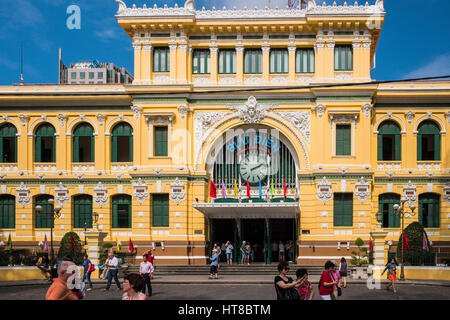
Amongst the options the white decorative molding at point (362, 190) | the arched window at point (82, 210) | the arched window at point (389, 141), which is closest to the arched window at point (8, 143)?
the arched window at point (82, 210)

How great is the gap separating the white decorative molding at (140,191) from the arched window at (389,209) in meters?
16.6

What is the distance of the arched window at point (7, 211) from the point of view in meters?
42.5

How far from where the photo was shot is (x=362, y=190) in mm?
38406

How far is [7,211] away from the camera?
140ft

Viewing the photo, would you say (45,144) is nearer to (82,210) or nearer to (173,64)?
(82,210)

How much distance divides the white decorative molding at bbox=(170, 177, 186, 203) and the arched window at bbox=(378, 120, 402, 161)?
1432 cm

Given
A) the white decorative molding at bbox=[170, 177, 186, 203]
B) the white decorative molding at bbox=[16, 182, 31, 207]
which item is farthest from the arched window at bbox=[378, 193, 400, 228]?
the white decorative molding at bbox=[16, 182, 31, 207]

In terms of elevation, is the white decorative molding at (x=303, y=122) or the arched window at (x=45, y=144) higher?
the white decorative molding at (x=303, y=122)

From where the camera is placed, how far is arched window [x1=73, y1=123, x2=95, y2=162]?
42625mm

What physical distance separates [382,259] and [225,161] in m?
13.2

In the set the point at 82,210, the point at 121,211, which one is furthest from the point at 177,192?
the point at 82,210

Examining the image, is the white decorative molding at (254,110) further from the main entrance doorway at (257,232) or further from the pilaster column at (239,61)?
the main entrance doorway at (257,232)
